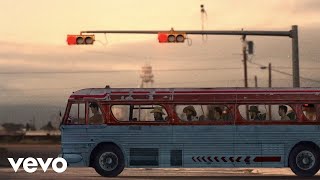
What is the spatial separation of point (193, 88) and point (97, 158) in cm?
401

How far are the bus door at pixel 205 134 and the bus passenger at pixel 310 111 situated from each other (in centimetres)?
249

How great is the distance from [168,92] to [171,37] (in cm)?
511

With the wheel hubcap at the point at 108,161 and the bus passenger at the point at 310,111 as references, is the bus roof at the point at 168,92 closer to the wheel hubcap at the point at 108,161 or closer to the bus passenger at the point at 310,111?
the bus passenger at the point at 310,111

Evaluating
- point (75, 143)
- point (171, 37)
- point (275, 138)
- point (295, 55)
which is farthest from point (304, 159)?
point (171, 37)

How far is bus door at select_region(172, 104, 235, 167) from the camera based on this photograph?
2150 centimetres

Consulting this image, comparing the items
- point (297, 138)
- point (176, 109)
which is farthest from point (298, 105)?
point (176, 109)

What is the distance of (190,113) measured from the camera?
21.6 meters

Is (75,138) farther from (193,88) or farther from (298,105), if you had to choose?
(298,105)

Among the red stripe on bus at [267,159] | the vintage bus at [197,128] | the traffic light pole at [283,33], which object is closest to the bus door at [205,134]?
the vintage bus at [197,128]

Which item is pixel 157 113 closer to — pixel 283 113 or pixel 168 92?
pixel 168 92

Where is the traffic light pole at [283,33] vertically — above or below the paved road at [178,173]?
above

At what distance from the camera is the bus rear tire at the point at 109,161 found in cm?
2169

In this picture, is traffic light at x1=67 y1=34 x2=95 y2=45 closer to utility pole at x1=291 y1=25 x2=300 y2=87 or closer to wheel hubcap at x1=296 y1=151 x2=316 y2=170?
utility pole at x1=291 y1=25 x2=300 y2=87

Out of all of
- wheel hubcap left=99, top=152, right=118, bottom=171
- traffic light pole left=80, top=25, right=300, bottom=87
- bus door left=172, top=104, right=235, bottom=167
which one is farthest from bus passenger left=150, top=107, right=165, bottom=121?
traffic light pole left=80, top=25, right=300, bottom=87
